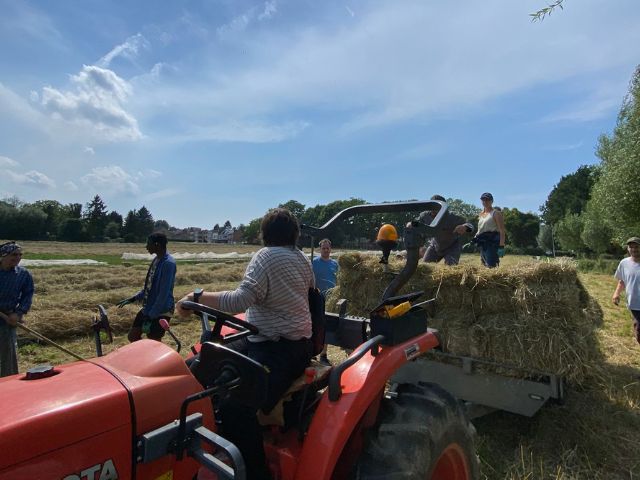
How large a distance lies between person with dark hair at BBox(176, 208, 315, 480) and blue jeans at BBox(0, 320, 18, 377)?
4.34m

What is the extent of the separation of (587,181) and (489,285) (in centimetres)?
6422

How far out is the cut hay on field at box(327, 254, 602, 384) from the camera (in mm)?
3887

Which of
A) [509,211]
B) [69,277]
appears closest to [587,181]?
[509,211]

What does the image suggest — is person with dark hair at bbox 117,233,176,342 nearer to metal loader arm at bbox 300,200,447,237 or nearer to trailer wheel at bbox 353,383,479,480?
metal loader arm at bbox 300,200,447,237

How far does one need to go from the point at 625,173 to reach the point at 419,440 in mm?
18767

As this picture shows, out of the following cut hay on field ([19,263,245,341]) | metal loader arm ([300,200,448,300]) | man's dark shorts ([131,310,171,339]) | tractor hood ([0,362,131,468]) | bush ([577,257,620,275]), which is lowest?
bush ([577,257,620,275])

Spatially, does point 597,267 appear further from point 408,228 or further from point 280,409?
point 280,409

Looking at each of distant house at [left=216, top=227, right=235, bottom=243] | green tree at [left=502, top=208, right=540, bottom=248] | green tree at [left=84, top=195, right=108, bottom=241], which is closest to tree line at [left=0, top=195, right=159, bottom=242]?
green tree at [left=84, top=195, right=108, bottom=241]

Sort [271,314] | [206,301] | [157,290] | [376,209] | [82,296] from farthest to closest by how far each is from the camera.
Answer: [82,296] → [157,290] → [376,209] → [271,314] → [206,301]

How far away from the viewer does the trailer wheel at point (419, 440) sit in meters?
2.08

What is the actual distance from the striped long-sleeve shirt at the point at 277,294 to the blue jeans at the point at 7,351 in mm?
4479

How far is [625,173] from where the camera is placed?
16.9 meters

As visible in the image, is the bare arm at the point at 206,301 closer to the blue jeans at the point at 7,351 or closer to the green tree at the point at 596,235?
the blue jeans at the point at 7,351

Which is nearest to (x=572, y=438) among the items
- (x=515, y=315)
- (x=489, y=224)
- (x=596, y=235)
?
(x=515, y=315)
